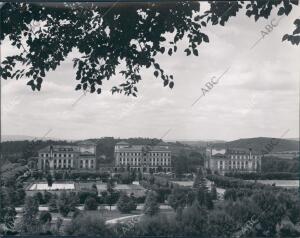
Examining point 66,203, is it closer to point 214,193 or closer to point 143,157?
point 143,157

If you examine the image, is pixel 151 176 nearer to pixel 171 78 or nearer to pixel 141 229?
pixel 141 229

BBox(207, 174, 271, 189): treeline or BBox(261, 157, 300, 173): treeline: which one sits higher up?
BBox(261, 157, 300, 173): treeline

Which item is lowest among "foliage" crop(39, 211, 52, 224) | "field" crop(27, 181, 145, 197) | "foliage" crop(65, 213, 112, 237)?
"foliage" crop(39, 211, 52, 224)

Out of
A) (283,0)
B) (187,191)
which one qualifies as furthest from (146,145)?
(187,191)

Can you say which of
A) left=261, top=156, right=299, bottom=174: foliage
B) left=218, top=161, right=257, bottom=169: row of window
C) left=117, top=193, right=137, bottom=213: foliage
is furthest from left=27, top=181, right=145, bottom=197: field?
left=261, top=156, right=299, bottom=174: foliage

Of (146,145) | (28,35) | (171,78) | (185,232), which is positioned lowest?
(185,232)

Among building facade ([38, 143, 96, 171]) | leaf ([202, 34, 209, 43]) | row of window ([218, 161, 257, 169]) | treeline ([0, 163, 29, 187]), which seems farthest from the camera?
row of window ([218, 161, 257, 169])

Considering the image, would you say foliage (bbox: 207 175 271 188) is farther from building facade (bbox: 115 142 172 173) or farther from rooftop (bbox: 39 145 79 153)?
rooftop (bbox: 39 145 79 153)

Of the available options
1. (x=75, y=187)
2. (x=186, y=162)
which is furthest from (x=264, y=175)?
(x=75, y=187)

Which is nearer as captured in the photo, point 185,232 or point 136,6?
point 136,6
